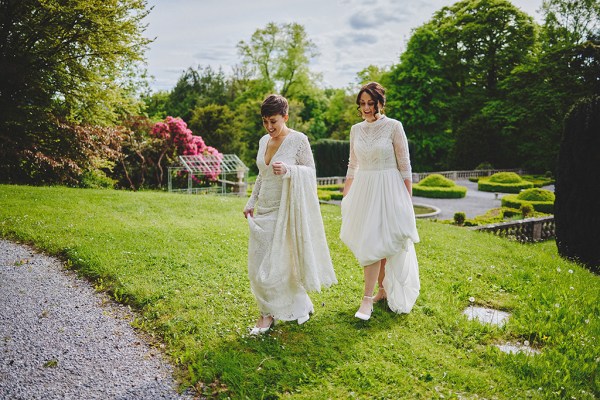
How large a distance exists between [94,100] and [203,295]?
12825mm

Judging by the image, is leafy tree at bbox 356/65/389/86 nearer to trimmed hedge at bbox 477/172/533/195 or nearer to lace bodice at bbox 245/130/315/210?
trimmed hedge at bbox 477/172/533/195

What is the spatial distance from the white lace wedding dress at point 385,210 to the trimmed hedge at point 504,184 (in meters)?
23.1

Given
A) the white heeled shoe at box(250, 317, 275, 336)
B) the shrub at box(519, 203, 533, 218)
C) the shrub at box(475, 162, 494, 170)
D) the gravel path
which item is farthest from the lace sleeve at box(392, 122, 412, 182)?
the shrub at box(475, 162, 494, 170)

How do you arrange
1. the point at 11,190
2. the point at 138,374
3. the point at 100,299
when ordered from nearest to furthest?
the point at 138,374 → the point at 100,299 → the point at 11,190

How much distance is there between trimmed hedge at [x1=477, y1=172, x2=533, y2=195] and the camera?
2453 centimetres

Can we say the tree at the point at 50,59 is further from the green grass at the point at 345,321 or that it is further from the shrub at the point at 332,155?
the shrub at the point at 332,155

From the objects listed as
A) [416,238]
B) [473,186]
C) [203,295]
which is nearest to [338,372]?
[416,238]

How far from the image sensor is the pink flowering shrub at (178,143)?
19.5 meters

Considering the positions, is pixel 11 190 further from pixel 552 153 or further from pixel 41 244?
pixel 552 153

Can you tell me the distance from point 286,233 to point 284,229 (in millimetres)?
89

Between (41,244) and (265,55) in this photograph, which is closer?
(41,244)

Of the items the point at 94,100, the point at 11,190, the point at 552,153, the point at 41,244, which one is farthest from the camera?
the point at 552,153

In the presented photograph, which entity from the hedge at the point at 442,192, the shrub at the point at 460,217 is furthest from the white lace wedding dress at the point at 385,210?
the hedge at the point at 442,192

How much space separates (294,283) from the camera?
4062 mm
